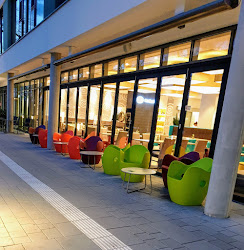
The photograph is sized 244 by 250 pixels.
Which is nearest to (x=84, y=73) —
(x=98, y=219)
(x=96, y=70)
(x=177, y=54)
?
(x=96, y=70)

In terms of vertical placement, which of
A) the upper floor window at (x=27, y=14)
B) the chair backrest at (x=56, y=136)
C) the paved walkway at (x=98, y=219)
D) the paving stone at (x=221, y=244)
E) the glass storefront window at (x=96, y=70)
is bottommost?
the paved walkway at (x=98, y=219)

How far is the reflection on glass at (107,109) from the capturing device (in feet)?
28.7

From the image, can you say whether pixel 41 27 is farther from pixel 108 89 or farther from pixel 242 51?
pixel 242 51

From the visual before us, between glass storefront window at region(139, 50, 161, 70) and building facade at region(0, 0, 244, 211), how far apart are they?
15 millimetres

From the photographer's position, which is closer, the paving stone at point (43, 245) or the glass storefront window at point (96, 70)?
the paving stone at point (43, 245)

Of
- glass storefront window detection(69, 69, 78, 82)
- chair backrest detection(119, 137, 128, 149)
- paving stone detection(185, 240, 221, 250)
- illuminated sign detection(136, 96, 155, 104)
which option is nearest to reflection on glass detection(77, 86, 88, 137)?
glass storefront window detection(69, 69, 78, 82)

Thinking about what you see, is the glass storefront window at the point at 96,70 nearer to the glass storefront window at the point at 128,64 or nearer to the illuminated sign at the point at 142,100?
the glass storefront window at the point at 128,64

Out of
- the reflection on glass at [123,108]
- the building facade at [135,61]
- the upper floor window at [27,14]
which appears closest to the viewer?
the building facade at [135,61]

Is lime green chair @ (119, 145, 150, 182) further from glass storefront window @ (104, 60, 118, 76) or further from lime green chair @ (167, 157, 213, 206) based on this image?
glass storefront window @ (104, 60, 118, 76)

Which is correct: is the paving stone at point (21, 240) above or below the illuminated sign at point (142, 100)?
below

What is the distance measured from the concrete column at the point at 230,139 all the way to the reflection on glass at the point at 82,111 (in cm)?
782

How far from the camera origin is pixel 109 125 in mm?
9758

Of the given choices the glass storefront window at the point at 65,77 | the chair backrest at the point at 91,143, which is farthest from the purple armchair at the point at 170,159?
the glass storefront window at the point at 65,77

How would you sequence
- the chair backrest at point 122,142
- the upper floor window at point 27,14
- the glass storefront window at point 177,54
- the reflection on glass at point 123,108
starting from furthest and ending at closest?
1. the upper floor window at point 27,14
2. the reflection on glass at point 123,108
3. the chair backrest at point 122,142
4. the glass storefront window at point 177,54
